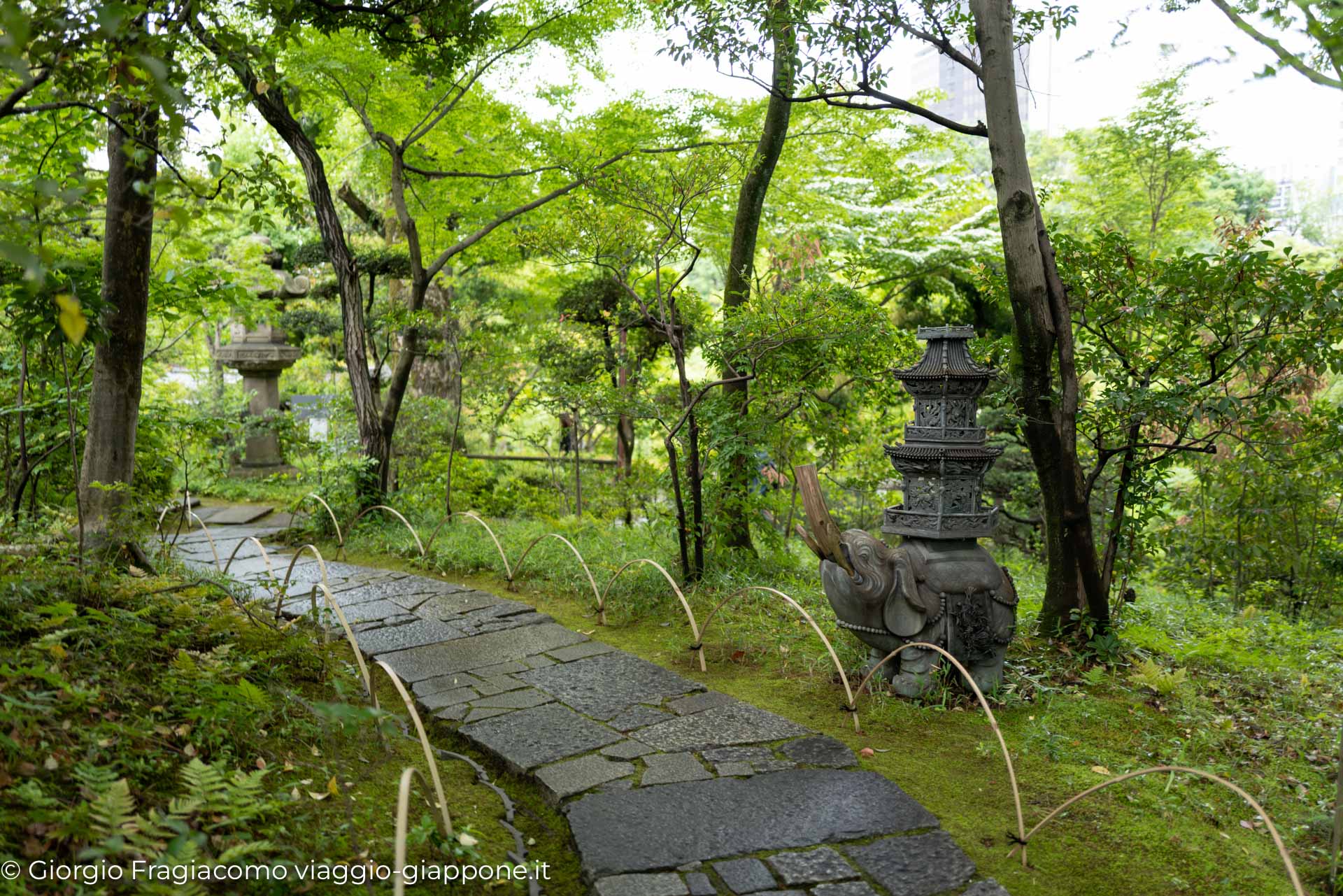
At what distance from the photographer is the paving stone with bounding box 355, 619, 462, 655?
5.14m

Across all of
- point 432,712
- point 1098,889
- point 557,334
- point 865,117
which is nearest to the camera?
point 1098,889

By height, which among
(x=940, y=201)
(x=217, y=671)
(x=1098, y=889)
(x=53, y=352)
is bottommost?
(x=1098, y=889)

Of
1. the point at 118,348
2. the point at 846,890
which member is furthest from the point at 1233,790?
the point at 118,348

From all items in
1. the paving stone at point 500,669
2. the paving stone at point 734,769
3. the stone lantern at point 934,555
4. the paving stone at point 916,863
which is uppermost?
the stone lantern at point 934,555

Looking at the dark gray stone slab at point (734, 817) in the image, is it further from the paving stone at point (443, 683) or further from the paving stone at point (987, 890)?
the paving stone at point (443, 683)

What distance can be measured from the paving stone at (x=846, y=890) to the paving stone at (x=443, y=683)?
2.39 m

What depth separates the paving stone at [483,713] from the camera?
404 centimetres

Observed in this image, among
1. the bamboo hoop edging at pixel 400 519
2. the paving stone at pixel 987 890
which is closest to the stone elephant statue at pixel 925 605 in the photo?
the paving stone at pixel 987 890

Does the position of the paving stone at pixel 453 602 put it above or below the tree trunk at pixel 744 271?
below

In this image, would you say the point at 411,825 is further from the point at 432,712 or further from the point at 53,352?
the point at 53,352

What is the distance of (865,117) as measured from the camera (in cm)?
984

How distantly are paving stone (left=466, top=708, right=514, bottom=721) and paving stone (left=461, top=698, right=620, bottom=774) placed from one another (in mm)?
32

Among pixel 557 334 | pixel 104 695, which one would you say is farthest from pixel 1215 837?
pixel 557 334

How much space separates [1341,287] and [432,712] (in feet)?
16.6
